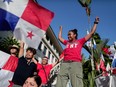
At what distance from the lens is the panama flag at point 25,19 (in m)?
6.80

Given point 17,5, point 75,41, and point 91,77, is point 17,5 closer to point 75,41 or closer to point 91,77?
point 75,41

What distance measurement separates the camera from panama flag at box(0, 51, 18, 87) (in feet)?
21.7

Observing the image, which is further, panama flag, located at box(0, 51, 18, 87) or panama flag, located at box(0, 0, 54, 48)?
panama flag, located at box(0, 0, 54, 48)

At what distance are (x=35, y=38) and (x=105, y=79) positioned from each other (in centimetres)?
194

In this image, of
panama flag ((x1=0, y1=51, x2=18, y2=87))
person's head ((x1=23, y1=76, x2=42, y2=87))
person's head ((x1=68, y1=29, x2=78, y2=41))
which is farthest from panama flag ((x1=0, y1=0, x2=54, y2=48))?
person's head ((x1=23, y1=76, x2=42, y2=87))

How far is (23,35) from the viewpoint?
6816 millimetres

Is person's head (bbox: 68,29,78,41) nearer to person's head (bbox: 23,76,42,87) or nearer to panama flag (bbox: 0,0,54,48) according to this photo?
panama flag (bbox: 0,0,54,48)

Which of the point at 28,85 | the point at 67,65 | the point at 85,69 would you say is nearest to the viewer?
the point at 28,85

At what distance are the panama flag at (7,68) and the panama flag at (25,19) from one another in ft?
1.50

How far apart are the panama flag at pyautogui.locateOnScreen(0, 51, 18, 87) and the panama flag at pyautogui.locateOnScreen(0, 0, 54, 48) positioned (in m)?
0.46

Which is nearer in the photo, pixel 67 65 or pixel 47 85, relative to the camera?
pixel 67 65

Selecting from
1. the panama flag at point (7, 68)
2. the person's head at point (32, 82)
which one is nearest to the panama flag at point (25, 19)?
the panama flag at point (7, 68)

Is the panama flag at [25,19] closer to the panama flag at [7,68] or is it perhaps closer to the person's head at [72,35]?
the panama flag at [7,68]

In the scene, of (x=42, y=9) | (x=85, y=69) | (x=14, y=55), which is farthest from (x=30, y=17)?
(x=85, y=69)
